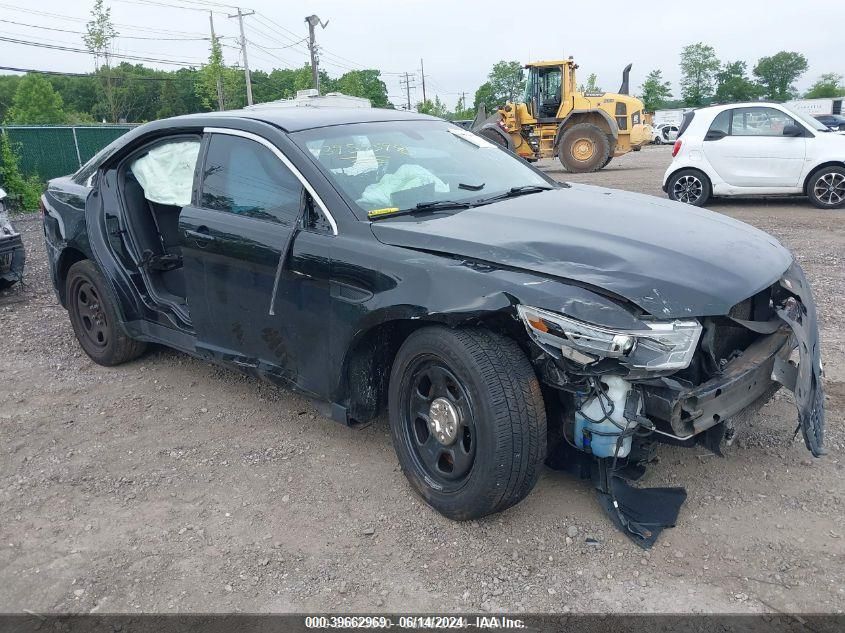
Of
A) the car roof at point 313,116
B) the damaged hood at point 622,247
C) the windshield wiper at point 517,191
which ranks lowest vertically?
the damaged hood at point 622,247

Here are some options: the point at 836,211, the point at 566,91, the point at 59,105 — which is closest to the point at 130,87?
the point at 59,105

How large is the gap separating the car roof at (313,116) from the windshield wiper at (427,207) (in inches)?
30.5

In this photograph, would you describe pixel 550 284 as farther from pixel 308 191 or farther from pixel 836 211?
pixel 836 211

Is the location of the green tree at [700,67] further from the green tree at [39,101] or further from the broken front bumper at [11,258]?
the broken front bumper at [11,258]

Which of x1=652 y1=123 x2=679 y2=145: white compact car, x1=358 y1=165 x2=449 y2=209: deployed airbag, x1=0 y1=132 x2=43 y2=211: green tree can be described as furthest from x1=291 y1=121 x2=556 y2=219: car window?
x1=652 y1=123 x2=679 y2=145: white compact car

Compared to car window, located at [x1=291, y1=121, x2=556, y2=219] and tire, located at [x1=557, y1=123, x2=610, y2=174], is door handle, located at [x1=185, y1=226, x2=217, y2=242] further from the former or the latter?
tire, located at [x1=557, y1=123, x2=610, y2=174]

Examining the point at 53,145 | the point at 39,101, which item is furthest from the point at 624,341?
the point at 39,101

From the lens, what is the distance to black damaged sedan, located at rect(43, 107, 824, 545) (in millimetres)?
2691

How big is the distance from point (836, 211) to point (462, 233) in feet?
32.6

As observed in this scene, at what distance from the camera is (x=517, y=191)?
3.88m

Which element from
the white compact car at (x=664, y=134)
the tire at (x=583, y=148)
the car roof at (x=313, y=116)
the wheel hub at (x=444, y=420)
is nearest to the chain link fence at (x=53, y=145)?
the tire at (x=583, y=148)

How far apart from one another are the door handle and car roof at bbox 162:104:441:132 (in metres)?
0.67

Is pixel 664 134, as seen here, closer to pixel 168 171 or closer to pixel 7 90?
pixel 168 171

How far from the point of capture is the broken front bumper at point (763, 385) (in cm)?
263
